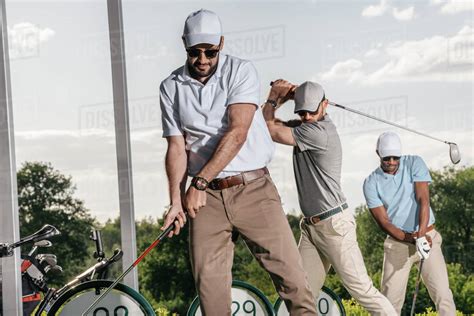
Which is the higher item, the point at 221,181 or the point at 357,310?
the point at 221,181

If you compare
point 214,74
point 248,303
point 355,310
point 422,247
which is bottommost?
point 355,310

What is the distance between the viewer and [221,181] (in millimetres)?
3031

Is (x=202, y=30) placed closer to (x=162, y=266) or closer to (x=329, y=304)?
(x=329, y=304)

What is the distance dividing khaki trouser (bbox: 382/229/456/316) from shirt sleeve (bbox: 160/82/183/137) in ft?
4.89

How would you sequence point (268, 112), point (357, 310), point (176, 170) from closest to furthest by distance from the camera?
1. point (176, 170)
2. point (268, 112)
3. point (357, 310)

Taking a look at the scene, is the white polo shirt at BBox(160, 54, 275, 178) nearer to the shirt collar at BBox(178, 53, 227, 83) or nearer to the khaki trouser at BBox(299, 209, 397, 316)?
the shirt collar at BBox(178, 53, 227, 83)

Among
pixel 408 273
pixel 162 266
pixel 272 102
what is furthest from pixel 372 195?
pixel 162 266

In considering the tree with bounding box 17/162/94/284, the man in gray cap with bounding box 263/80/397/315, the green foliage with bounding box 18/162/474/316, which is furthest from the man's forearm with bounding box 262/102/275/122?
the tree with bounding box 17/162/94/284

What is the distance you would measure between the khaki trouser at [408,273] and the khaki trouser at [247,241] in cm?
123

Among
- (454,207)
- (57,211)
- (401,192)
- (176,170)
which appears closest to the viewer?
(176,170)

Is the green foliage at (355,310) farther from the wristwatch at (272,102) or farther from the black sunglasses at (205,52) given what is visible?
the black sunglasses at (205,52)

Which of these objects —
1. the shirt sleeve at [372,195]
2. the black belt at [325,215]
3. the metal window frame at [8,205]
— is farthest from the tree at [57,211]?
the black belt at [325,215]

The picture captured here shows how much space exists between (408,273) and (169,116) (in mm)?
1621

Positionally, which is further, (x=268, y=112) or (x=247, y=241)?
(x=268, y=112)
